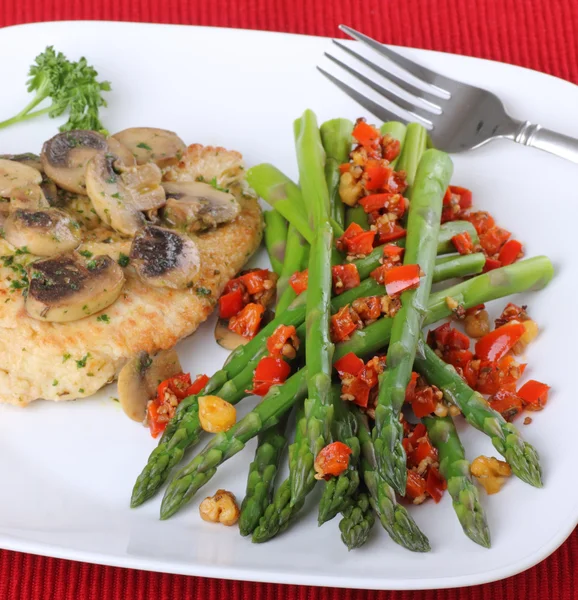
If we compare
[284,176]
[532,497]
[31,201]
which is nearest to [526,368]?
[532,497]

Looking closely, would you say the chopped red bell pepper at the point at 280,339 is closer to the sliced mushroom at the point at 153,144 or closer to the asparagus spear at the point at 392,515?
the asparagus spear at the point at 392,515

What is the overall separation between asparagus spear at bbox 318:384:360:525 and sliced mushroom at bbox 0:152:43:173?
2.26 m

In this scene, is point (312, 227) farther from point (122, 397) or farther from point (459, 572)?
point (459, 572)

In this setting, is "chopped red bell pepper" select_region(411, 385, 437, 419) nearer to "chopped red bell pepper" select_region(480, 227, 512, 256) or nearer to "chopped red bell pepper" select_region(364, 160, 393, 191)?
Result: "chopped red bell pepper" select_region(480, 227, 512, 256)

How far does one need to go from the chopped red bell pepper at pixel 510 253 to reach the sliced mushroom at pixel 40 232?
2435 mm

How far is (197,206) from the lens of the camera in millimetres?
4383

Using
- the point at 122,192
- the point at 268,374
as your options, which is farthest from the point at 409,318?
the point at 122,192

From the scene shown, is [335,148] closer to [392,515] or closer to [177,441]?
[177,441]

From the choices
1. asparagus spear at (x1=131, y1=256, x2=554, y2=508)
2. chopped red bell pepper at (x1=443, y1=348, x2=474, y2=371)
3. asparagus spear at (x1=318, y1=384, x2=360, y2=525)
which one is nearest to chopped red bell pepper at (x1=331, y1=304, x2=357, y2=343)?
asparagus spear at (x1=131, y1=256, x2=554, y2=508)

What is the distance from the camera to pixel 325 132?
15.9ft

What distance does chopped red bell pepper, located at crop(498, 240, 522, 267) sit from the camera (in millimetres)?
4500

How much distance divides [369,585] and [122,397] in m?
1.55

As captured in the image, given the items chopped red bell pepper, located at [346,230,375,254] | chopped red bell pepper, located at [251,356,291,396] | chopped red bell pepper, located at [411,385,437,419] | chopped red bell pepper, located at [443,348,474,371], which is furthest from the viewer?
chopped red bell pepper, located at [346,230,375,254]

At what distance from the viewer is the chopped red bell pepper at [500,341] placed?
400cm
